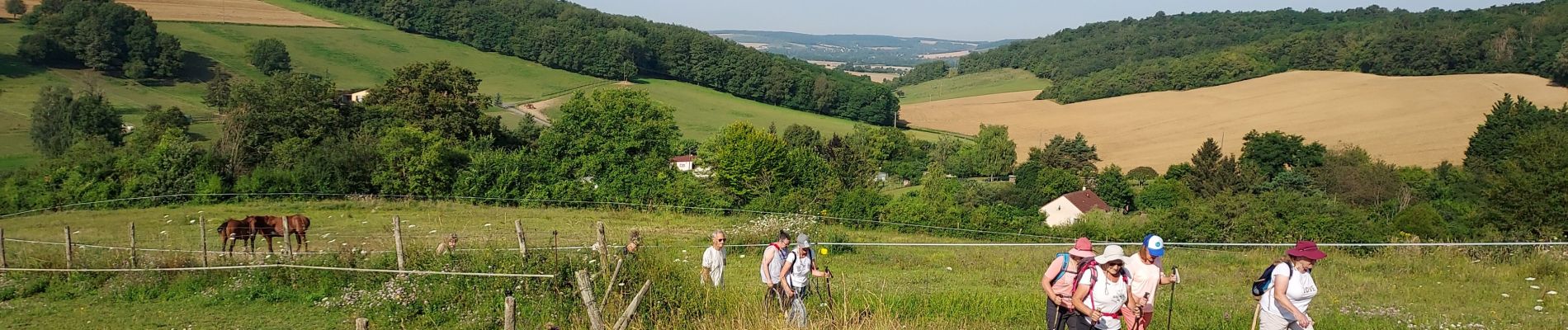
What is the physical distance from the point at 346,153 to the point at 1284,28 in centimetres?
15992

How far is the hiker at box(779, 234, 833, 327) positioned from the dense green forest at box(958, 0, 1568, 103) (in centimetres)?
9315

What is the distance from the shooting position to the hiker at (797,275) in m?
9.27

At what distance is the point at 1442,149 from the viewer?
2552 inches

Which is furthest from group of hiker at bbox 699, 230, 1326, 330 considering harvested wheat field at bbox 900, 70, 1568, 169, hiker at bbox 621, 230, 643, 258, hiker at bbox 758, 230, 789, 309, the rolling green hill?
harvested wheat field at bbox 900, 70, 1568, 169

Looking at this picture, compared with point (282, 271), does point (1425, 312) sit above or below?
above

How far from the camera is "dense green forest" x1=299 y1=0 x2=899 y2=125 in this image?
100 metres

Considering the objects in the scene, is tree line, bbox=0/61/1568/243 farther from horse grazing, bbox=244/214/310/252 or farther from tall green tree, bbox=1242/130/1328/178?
horse grazing, bbox=244/214/310/252

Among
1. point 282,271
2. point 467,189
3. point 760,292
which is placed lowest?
point 467,189

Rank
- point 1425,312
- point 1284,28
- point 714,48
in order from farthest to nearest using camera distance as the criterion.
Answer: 1. point 1284,28
2. point 714,48
3. point 1425,312

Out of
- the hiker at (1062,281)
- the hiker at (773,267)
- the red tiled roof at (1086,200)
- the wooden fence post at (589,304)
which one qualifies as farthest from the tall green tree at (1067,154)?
the wooden fence post at (589,304)

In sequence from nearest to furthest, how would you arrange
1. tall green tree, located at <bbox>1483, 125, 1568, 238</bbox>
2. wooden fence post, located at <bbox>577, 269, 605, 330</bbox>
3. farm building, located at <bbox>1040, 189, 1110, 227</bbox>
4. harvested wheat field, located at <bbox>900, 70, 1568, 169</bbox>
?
wooden fence post, located at <bbox>577, 269, 605, 330</bbox> < tall green tree, located at <bbox>1483, 125, 1568, 238</bbox> < farm building, located at <bbox>1040, 189, 1110, 227</bbox> < harvested wheat field, located at <bbox>900, 70, 1568, 169</bbox>

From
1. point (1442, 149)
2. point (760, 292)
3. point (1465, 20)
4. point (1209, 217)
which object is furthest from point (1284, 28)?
point (760, 292)

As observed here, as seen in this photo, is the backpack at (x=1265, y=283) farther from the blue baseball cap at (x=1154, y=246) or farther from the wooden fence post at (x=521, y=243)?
the wooden fence post at (x=521, y=243)

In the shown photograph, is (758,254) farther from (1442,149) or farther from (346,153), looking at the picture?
(1442,149)
